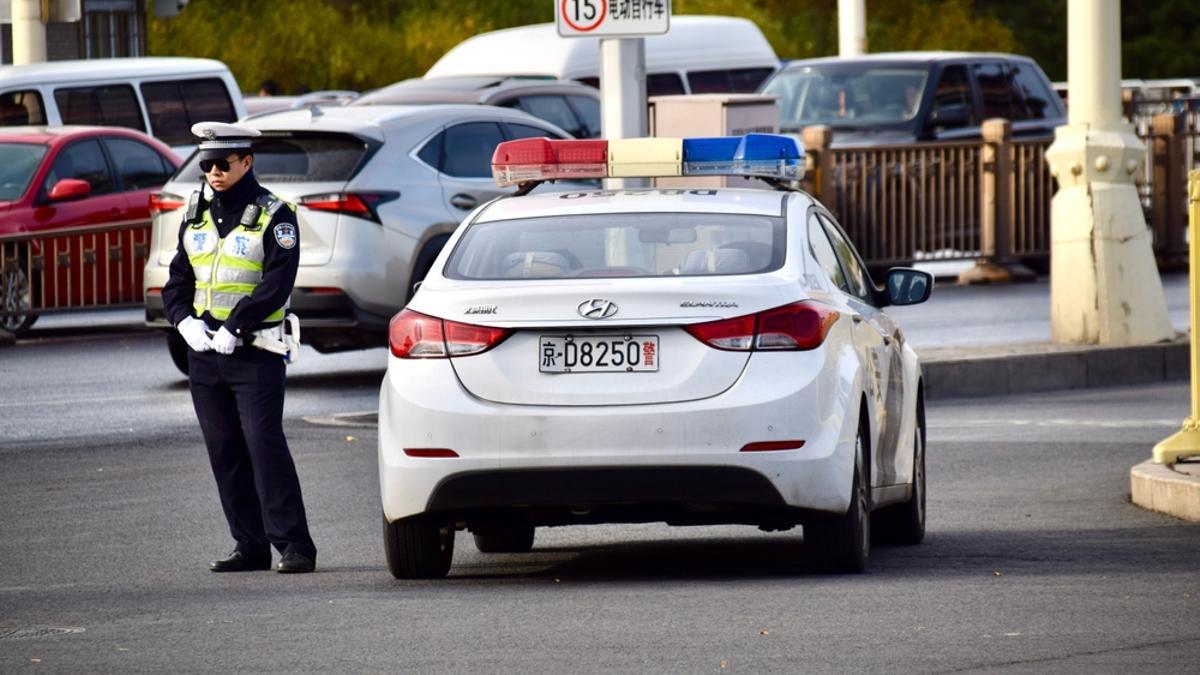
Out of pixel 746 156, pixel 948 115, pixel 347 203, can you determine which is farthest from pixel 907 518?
pixel 948 115

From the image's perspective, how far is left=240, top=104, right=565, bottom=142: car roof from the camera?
1644cm

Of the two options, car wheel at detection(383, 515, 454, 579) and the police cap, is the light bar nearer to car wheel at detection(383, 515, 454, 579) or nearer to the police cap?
the police cap

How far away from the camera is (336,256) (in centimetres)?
1588

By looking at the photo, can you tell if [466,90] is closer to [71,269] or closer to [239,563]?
[71,269]

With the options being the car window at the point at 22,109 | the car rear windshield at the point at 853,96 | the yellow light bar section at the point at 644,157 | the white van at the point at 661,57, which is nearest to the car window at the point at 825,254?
the yellow light bar section at the point at 644,157

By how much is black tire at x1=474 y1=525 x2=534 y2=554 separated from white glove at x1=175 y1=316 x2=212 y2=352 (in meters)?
1.41

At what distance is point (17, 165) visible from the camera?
66.6 ft

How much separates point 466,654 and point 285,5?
4885cm

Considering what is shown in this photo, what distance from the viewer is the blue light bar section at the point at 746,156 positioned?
9953 mm

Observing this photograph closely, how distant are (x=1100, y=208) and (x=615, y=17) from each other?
145 inches

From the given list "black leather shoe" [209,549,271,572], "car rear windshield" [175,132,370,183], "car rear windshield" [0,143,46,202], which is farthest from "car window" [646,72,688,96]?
"black leather shoe" [209,549,271,572]

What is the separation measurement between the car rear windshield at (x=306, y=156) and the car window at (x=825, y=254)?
6939mm

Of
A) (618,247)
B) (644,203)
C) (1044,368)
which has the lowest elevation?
(1044,368)

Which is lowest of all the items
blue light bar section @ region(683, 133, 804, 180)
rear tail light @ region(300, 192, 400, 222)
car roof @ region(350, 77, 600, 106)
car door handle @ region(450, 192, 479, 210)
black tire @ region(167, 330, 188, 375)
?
black tire @ region(167, 330, 188, 375)
